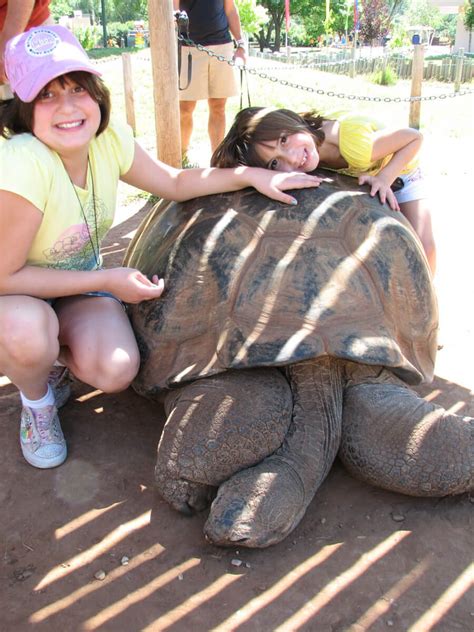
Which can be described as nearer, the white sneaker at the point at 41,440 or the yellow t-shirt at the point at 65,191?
the yellow t-shirt at the point at 65,191

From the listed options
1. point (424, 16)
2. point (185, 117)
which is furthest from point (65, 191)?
point (424, 16)

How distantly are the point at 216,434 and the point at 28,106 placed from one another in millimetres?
1326

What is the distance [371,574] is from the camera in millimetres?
2104

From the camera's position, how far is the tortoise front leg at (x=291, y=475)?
213cm

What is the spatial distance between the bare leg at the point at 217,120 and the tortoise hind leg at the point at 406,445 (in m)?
4.28

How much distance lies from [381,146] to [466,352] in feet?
3.89

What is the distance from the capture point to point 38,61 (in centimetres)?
226

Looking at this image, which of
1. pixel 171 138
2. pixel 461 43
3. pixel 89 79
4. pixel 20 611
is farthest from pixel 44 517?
pixel 461 43

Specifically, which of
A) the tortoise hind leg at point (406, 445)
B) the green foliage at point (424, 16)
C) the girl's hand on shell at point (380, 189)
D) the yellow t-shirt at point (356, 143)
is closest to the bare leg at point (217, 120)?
the yellow t-shirt at point (356, 143)

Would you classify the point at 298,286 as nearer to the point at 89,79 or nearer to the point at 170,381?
the point at 170,381

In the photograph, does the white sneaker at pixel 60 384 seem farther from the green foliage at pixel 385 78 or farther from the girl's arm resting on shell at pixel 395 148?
the green foliage at pixel 385 78

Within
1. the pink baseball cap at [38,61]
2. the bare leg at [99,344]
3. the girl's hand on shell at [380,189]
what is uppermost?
the pink baseball cap at [38,61]

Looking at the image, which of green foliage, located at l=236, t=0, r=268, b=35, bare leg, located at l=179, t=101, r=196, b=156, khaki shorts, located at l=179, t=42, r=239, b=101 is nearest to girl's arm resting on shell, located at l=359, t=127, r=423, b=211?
khaki shorts, located at l=179, t=42, r=239, b=101

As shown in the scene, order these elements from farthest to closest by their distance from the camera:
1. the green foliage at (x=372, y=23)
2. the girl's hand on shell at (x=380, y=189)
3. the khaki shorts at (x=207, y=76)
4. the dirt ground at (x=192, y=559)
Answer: the green foliage at (x=372, y=23) < the khaki shorts at (x=207, y=76) < the girl's hand on shell at (x=380, y=189) < the dirt ground at (x=192, y=559)
